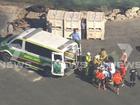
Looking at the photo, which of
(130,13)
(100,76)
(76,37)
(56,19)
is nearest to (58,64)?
(100,76)

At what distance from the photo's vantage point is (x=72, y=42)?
1214 inches

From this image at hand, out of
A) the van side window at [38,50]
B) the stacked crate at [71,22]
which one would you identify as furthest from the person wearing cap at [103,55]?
the stacked crate at [71,22]

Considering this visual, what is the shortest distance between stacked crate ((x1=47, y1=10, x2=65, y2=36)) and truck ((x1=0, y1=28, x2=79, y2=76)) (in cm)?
263

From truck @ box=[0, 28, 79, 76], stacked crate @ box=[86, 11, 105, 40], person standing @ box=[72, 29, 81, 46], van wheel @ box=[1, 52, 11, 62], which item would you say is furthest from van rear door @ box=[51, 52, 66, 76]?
stacked crate @ box=[86, 11, 105, 40]

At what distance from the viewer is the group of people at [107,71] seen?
28844 millimetres

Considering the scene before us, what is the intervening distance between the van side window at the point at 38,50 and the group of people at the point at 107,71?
83.0 inches

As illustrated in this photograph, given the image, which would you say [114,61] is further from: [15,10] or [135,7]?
[15,10]

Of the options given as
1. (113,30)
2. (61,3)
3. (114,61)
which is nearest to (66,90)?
(114,61)

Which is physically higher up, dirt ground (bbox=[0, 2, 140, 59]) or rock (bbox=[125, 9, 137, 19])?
rock (bbox=[125, 9, 137, 19])

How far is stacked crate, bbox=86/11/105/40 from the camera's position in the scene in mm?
33812

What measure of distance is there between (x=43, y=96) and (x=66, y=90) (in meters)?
1.34

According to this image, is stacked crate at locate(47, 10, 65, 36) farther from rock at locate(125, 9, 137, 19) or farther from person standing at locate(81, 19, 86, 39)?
rock at locate(125, 9, 137, 19)

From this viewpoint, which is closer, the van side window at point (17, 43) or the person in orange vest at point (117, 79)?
the person in orange vest at point (117, 79)

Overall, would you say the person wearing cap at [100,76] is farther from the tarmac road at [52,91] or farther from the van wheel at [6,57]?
the van wheel at [6,57]
